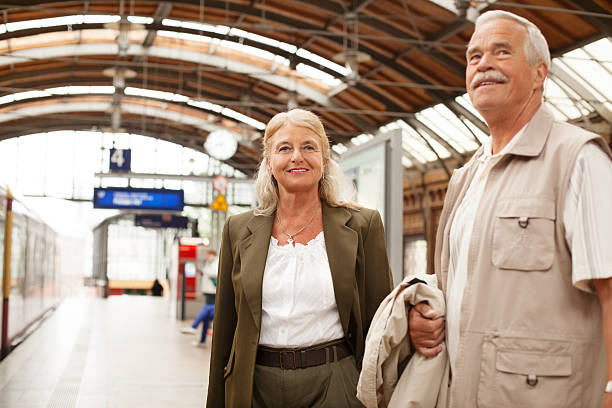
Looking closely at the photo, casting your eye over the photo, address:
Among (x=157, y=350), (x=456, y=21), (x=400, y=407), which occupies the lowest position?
(x=157, y=350)

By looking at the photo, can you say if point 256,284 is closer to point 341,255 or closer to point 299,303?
point 299,303

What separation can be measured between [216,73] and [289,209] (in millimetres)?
26406

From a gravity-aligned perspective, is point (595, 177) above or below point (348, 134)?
below

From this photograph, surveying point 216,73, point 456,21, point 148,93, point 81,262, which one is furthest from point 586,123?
point 81,262

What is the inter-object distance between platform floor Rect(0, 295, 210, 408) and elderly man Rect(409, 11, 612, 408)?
18.0 feet

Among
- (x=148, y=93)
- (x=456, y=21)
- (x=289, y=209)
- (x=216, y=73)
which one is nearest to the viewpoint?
(x=289, y=209)

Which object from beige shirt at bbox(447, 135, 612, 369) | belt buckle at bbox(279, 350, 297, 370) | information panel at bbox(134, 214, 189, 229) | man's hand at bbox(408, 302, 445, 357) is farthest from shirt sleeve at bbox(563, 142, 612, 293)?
information panel at bbox(134, 214, 189, 229)

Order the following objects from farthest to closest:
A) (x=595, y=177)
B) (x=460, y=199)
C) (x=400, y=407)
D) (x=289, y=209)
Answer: (x=289, y=209) → (x=460, y=199) → (x=400, y=407) → (x=595, y=177)

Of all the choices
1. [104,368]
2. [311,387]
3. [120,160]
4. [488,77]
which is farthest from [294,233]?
[120,160]

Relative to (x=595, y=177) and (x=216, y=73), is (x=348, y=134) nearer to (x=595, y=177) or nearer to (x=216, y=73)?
(x=216, y=73)

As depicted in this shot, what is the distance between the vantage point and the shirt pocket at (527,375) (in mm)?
1858

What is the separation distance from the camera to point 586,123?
19.8 metres

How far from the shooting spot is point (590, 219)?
5.97ft

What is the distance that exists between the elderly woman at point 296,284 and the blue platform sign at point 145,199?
57.1 ft
